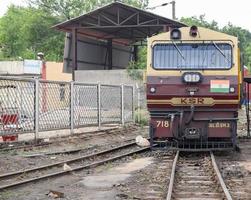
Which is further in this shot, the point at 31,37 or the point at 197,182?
the point at 31,37

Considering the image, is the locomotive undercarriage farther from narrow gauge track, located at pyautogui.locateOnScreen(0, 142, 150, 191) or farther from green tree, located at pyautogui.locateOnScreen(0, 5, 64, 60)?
green tree, located at pyautogui.locateOnScreen(0, 5, 64, 60)

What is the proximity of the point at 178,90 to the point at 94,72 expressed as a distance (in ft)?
70.2

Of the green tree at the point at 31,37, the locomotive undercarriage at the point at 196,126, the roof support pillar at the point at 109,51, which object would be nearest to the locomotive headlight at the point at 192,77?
the locomotive undercarriage at the point at 196,126

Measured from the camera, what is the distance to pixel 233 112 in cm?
1420

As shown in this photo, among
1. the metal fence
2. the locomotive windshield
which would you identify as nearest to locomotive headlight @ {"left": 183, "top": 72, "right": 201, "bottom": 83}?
the locomotive windshield

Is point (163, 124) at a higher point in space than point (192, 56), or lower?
lower

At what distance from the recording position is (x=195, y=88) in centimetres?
1398

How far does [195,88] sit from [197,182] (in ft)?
13.4

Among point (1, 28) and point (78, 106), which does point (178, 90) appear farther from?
point (1, 28)

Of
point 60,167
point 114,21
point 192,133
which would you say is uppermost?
point 114,21

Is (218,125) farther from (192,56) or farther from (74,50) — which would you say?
(74,50)

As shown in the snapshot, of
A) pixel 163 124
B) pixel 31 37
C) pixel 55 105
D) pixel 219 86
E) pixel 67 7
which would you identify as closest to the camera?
pixel 219 86

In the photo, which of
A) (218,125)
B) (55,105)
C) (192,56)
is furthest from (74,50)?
(218,125)

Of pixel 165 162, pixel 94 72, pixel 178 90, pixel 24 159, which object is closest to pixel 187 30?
pixel 178 90
